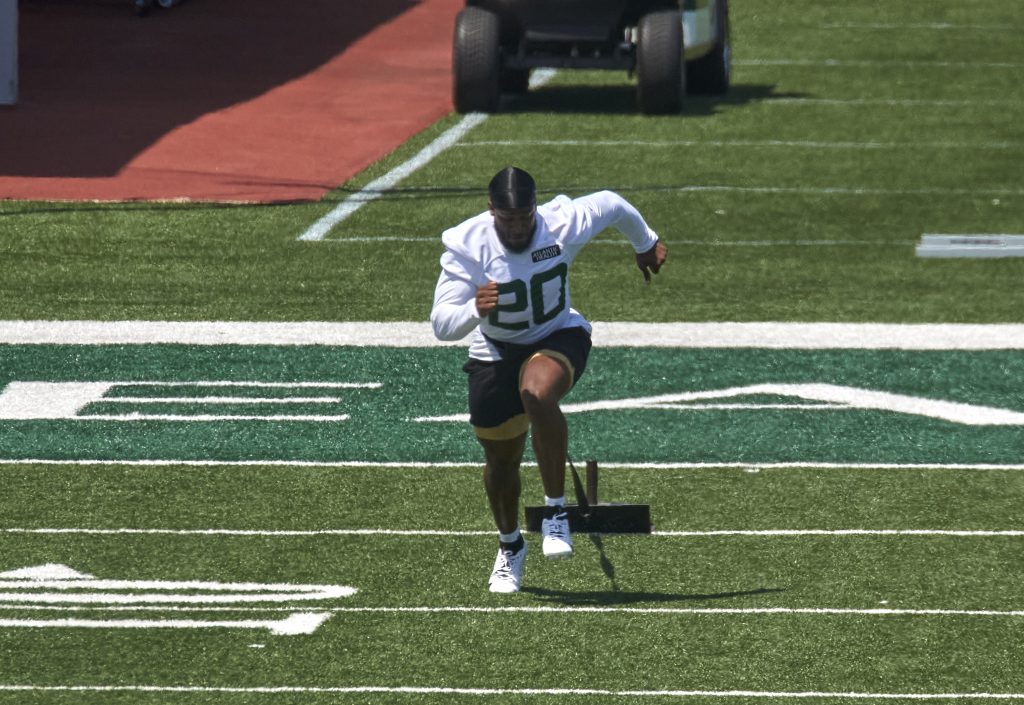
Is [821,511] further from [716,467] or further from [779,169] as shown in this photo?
[779,169]

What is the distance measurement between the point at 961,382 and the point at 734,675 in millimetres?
5774

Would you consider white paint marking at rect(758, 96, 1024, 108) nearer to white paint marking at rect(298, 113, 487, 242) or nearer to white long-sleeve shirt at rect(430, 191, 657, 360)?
white paint marking at rect(298, 113, 487, 242)

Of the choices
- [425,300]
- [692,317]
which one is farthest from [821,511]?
[425,300]

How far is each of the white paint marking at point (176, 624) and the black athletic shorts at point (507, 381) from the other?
1.07 m

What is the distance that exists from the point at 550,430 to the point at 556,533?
60 cm

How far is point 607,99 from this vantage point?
2423 centimetres

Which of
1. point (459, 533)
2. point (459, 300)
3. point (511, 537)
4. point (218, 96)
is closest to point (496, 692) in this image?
point (511, 537)

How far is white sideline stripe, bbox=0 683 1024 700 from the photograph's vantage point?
746 cm

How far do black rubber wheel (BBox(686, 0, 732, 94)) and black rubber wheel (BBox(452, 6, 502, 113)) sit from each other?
8.53ft

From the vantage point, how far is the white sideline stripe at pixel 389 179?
17812mm

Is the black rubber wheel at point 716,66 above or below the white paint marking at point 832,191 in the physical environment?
above

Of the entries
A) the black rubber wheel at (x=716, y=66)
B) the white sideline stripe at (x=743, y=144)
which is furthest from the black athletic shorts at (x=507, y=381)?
the black rubber wheel at (x=716, y=66)

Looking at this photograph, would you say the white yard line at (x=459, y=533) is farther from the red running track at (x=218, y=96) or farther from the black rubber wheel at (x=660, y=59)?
the black rubber wheel at (x=660, y=59)

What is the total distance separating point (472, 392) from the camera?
8.74 m
